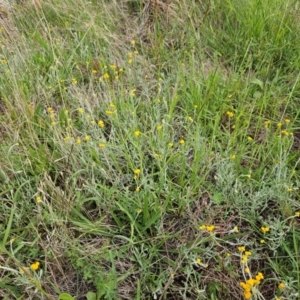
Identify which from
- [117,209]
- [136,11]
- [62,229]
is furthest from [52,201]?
[136,11]

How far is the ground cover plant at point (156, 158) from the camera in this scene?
157 centimetres

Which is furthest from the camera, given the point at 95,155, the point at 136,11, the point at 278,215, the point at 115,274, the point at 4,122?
the point at 136,11

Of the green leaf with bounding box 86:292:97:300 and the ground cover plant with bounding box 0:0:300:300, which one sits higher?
the ground cover plant with bounding box 0:0:300:300

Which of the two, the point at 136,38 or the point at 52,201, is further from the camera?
the point at 136,38

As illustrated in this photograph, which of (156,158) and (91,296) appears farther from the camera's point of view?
(156,158)

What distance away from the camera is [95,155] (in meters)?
1.84

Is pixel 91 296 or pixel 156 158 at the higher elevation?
pixel 156 158

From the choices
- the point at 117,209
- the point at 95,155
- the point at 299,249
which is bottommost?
the point at 299,249

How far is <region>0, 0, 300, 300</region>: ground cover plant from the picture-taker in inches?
61.7

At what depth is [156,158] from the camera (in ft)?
5.76

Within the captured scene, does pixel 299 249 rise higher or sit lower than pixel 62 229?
lower

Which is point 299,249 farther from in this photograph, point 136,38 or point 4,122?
point 136,38

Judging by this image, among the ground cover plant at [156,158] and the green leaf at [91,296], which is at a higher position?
the ground cover plant at [156,158]

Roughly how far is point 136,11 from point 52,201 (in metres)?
1.82
